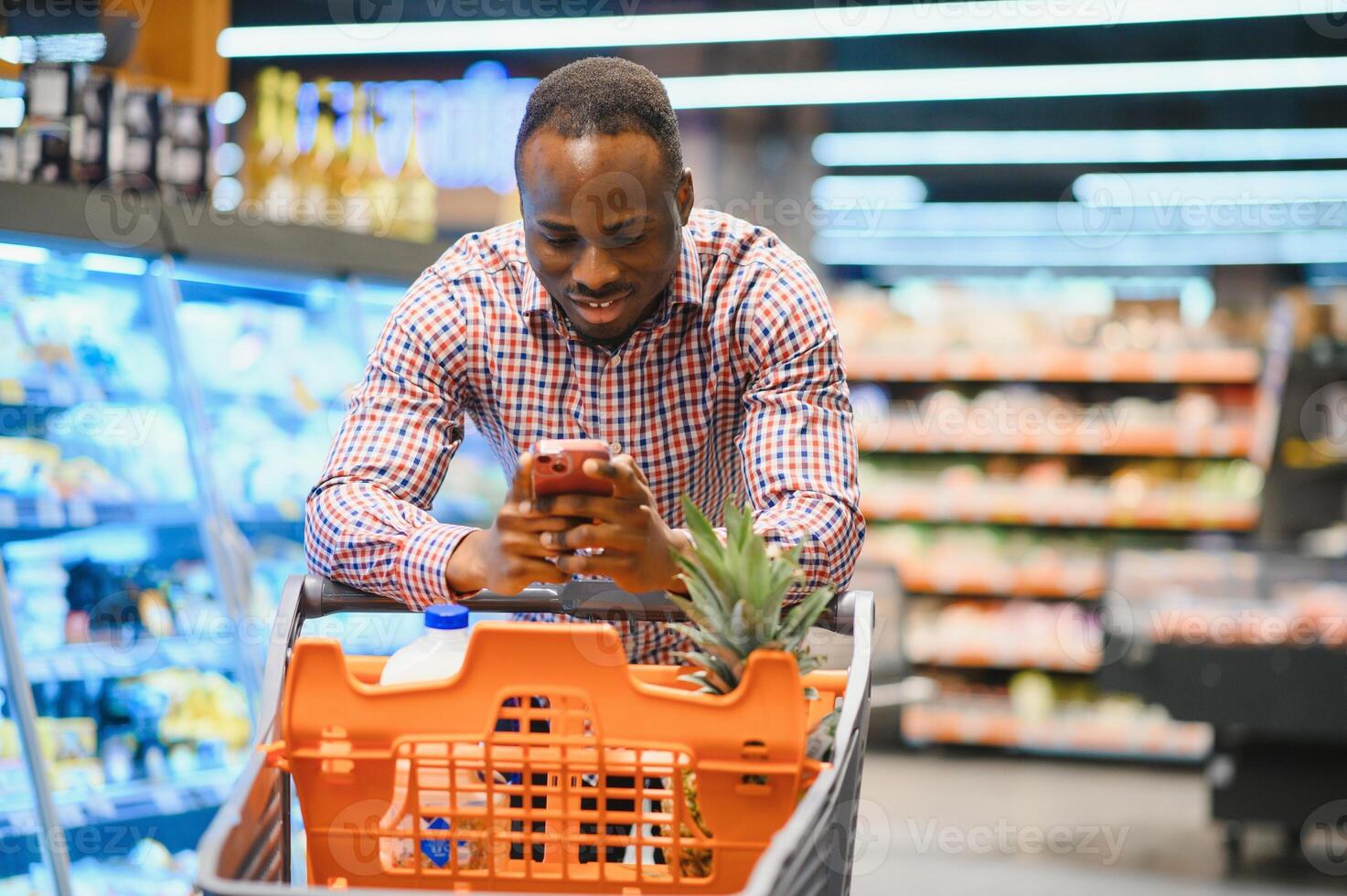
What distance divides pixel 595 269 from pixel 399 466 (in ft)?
1.31

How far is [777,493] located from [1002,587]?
6.04m

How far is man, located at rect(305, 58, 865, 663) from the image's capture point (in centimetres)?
140

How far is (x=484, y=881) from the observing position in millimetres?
1175

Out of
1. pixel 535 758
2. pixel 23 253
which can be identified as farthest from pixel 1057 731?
pixel 535 758

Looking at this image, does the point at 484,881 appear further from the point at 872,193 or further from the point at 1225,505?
the point at 872,193

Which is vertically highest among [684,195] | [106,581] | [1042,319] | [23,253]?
[1042,319]

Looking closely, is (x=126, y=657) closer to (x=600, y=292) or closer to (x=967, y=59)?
(x=600, y=292)

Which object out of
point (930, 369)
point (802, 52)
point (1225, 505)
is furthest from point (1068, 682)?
point (802, 52)

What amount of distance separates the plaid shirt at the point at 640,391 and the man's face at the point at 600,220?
214 millimetres

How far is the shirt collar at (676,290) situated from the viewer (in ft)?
5.55

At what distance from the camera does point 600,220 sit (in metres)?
1.40

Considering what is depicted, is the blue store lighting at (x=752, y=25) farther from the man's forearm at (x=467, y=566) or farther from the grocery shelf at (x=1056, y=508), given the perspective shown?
the man's forearm at (x=467, y=566)

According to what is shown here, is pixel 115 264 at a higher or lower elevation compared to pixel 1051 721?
higher

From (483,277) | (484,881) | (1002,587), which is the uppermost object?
(483,277)
